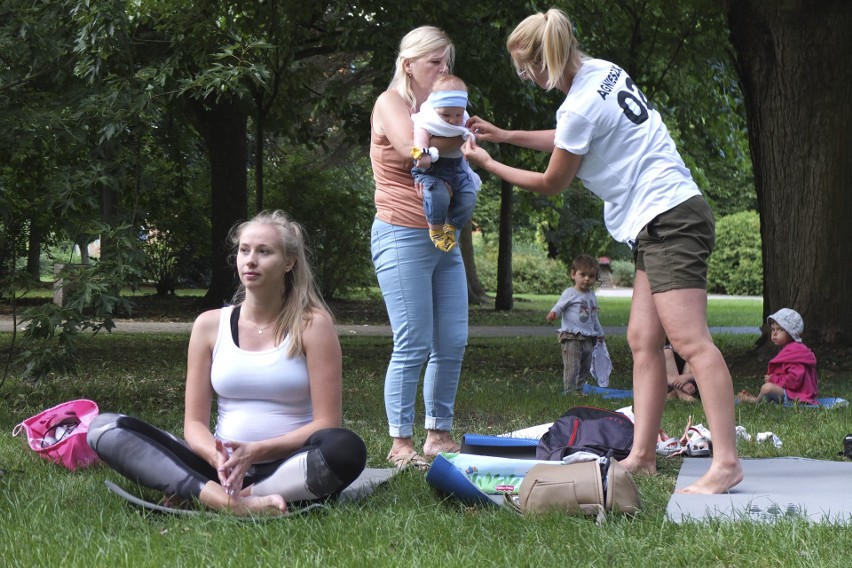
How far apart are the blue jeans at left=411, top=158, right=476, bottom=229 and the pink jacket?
12.7 ft

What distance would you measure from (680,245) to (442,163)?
3.82 ft

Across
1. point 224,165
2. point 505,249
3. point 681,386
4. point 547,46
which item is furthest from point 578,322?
point 505,249

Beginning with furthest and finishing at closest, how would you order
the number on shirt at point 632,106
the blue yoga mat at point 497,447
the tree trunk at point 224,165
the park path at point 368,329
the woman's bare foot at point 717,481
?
the tree trunk at point 224,165 < the park path at point 368,329 < the blue yoga mat at point 497,447 < the number on shirt at point 632,106 < the woman's bare foot at point 717,481

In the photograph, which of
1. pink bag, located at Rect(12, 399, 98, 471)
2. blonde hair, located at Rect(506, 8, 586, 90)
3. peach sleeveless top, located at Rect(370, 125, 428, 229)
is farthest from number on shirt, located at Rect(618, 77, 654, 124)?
pink bag, located at Rect(12, 399, 98, 471)

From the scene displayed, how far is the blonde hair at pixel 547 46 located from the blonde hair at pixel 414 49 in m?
0.47

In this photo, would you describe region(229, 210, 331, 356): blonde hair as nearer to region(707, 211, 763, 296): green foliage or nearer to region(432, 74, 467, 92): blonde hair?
region(432, 74, 467, 92): blonde hair

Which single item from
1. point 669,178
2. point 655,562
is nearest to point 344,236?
point 669,178

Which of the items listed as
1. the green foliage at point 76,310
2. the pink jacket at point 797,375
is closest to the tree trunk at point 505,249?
the pink jacket at point 797,375

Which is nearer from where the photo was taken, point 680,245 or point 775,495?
point 775,495

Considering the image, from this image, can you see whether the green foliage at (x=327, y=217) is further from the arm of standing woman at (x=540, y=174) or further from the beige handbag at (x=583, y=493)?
the beige handbag at (x=583, y=493)

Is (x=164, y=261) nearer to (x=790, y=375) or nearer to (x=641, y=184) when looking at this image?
(x=790, y=375)

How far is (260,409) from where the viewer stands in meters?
4.25

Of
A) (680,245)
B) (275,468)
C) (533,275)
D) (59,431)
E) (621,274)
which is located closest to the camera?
(275,468)

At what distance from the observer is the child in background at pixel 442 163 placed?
4832 mm
